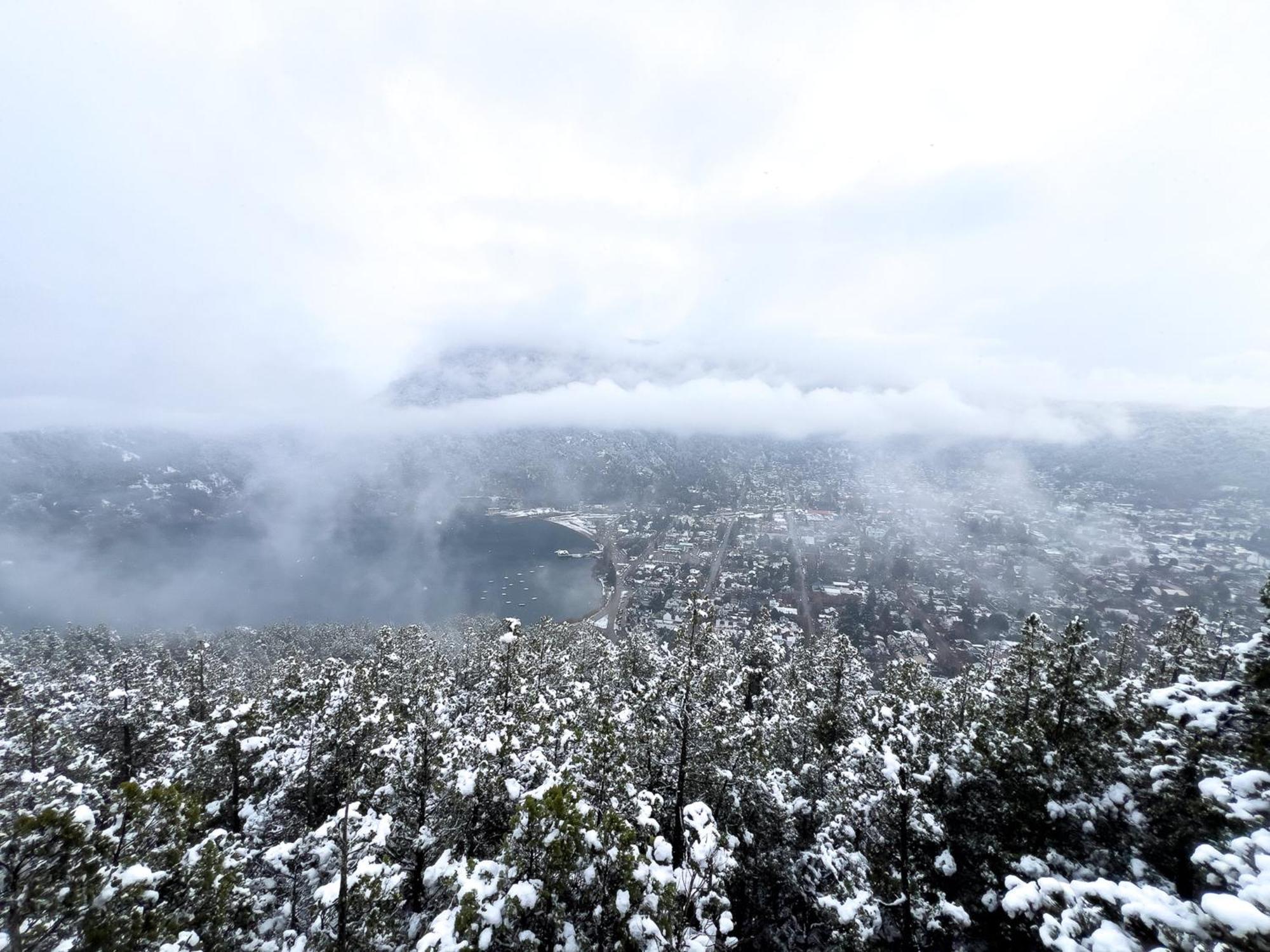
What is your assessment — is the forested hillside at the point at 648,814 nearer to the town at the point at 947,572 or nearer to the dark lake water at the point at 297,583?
the town at the point at 947,572

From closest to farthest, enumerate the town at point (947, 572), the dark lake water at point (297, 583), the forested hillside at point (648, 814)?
1. the forested hillside at point (648, 814)
2. the town at point (947, 572)
3. the dark lake water at point (297, 583)

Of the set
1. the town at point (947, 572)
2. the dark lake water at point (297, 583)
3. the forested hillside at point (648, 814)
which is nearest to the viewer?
the forested hillside at point (648, 814)

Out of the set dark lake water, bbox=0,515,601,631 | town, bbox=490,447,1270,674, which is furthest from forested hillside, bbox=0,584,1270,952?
dark lake water, bbox=0,515,601,631

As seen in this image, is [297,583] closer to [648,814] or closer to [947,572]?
[648,814]

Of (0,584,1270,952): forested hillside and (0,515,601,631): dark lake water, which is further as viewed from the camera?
(0,515,601,631): dark lake water

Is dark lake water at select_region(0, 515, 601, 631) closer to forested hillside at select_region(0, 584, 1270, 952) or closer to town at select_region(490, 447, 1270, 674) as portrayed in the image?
town at select_region(490, 447, 1270, 674)

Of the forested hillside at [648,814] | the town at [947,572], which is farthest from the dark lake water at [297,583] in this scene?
the forested hillside at [648,814]
